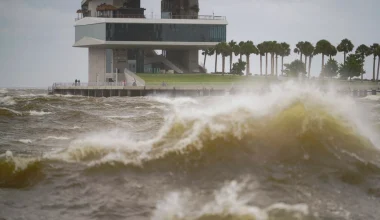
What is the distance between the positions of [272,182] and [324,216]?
71.1 inches

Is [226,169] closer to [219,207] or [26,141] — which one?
[219,207]

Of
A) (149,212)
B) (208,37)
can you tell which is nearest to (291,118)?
(149,212)

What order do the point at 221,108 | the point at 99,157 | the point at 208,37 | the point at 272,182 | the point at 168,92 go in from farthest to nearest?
the point at 208,37, the point at 168,92, the point at 221,108, the point at 99,157, the point at 272,182

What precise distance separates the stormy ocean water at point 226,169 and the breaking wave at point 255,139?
0.02m

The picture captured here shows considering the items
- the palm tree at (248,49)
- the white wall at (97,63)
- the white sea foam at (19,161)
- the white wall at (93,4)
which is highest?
the white wall at (93,4)

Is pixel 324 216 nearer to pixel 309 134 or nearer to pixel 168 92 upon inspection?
pixel 309 134

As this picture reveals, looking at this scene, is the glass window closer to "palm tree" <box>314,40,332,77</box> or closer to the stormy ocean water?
"palm tree" <box>314,40,332,77</box>

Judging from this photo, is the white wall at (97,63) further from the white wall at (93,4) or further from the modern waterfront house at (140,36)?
the white wall at (93,4)

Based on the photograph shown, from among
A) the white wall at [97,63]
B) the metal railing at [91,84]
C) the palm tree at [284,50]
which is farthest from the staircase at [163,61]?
the metal railing at [91,84]

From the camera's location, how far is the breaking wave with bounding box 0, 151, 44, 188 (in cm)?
1372

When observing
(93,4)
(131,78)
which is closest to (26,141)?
(131,78)

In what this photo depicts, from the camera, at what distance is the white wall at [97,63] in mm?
121875

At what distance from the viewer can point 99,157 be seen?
1459 cm

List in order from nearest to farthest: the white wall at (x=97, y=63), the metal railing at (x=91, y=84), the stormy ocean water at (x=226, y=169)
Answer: the stormy ocean water at (x=226, y=169), the metal railing at (x=91, y=84), the white wall at (x=97, y=63)
